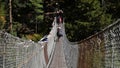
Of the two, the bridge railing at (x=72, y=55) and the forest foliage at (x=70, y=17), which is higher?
the bridge railing at (x=72, y=55)

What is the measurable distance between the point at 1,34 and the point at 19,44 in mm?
1418

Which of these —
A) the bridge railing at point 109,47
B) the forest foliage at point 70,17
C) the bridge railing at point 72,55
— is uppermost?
the bridge railing at point 109,47

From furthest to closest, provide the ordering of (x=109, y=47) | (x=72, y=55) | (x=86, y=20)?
(x=86, y=20)
(x=72, y=55)
(x=109, y=47)

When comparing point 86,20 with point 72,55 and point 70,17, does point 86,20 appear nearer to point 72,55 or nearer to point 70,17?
point 70,17

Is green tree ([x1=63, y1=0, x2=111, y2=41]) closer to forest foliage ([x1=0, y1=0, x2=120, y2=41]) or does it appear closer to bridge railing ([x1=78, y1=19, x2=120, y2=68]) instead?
forest foliage ([x1=0, y1=0, x2=120, y2=41])

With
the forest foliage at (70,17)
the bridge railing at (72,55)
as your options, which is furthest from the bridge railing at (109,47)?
the forest foliage at (70,17)

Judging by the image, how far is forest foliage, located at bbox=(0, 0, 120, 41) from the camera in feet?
141

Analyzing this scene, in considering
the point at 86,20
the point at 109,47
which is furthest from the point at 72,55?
the point at 86,20

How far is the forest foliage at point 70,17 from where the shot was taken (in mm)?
43128

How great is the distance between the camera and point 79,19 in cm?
4500

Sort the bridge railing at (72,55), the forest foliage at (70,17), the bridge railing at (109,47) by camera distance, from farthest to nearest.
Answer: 1. the forest foliage at (70,17)
2. the bridge railing at (72,55)
3. the bridge railing at (109,47)

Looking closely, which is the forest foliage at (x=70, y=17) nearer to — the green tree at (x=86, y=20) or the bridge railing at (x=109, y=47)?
the green tree at (x=86, y=20)

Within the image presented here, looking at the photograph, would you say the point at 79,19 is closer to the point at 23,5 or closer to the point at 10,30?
the point at 23,5

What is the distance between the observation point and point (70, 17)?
46844 mm
